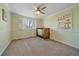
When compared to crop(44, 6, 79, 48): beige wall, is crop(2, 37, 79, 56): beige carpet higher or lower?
lower

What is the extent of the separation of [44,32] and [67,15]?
214 centimetres

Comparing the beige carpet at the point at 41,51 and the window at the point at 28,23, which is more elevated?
the window at the point at 28,23

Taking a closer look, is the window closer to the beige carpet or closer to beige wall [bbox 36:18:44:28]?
beige wall [bbox 36:18:44:28]

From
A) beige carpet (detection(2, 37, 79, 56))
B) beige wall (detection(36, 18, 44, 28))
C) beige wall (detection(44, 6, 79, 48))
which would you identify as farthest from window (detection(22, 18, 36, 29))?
beige carpet (detection(2, 37, 79, 56))

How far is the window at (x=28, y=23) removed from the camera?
6.46 metres

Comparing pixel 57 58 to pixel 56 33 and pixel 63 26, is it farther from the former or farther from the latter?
pixel 56 33

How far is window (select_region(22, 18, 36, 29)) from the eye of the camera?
21.2 ft

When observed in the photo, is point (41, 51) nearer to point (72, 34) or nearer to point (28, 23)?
point (72, 34)

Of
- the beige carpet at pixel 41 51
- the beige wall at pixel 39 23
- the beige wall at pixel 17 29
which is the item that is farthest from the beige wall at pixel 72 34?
the beige wall at pixel 39 23

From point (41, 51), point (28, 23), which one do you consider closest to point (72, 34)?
point (41, 51)

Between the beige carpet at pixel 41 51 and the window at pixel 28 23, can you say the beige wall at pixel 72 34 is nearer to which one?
the beige carpet at pixel 41 51

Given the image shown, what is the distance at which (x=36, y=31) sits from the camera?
726 centimetres

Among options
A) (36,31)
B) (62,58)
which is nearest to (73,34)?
(62,58)

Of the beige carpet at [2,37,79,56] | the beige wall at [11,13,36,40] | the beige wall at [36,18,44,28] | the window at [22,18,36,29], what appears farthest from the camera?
the beige wall at [36,18,44,28]
